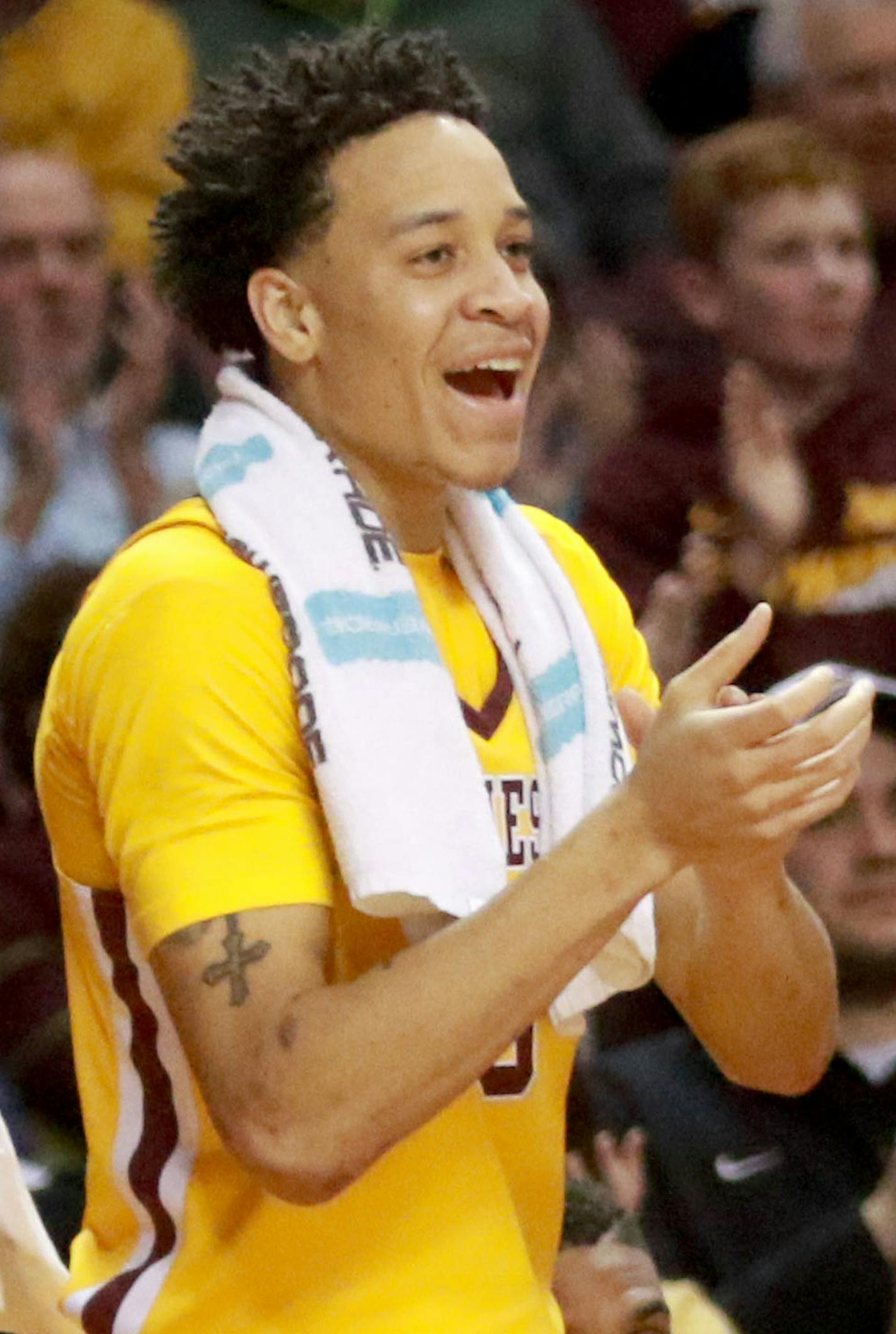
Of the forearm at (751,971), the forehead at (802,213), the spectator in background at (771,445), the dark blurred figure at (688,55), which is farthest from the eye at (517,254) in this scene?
the dark blurred figure at (688,55)

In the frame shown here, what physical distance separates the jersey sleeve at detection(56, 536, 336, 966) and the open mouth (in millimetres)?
248

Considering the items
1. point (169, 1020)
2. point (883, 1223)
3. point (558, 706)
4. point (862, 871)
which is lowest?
point (883, 1223)

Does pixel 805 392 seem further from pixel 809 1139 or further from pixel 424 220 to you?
pixel 424 220

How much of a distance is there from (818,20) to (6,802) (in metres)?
1.30

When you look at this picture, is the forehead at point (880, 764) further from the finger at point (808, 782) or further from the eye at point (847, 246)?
the finger at point (808, 782)

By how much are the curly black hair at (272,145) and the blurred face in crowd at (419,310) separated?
2 cm

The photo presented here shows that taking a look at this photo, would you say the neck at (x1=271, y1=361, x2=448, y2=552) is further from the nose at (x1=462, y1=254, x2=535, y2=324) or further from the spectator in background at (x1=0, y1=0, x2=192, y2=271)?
the spectator in background at (x1=0, y1=0, x2=192, y2=271)

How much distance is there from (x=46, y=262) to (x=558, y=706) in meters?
1.40

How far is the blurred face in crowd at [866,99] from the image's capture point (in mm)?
2568

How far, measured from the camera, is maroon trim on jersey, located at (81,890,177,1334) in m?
1.40

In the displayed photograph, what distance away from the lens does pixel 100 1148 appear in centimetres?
144

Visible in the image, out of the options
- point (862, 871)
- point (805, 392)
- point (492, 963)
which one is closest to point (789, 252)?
point (805, 392)

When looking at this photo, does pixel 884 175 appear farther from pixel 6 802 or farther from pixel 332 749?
pixel 332 749

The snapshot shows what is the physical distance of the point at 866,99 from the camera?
8.45ft
